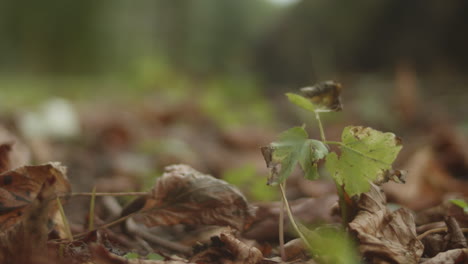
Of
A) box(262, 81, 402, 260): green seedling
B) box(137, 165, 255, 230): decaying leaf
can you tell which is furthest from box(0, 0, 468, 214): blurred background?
box(262, 81, 402, 260): green seedling

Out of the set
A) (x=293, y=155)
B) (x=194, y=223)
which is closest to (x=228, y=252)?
(x=194, y=223)

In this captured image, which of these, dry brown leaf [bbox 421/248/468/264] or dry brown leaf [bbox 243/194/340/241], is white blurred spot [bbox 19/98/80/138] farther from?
dry brown leaf [bbox 421/248/468/264]

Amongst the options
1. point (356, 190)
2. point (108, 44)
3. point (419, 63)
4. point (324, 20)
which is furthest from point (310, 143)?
point (108, 44)

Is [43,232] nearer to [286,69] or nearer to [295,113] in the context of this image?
[295,113]

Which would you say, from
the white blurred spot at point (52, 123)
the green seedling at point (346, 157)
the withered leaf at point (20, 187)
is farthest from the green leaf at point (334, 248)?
the white blurred spot at point (52, 123)

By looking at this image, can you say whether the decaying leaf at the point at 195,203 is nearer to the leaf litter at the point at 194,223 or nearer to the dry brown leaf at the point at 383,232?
the leaf litter at the point at 194,223

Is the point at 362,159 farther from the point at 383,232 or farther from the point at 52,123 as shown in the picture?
the point at 52,123
